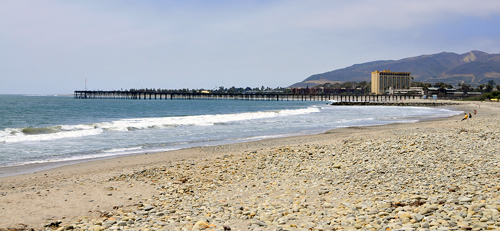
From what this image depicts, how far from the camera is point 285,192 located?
6.83 m

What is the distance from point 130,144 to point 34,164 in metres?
5.45

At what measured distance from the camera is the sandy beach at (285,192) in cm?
493

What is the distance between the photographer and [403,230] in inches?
163

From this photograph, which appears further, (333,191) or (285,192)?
(285,192)

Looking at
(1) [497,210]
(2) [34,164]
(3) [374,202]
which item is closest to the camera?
(1) [497,210]

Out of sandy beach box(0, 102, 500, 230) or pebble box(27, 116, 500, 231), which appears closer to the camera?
pebble box(27, 116, 500, 231)

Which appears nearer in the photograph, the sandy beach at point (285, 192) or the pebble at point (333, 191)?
the pebble at point (333, 191)

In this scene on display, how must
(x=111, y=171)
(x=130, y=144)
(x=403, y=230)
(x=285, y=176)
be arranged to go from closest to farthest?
(x=403, y=230), (x=285, y=176), (x=111, y=171), (x=130, y=144)

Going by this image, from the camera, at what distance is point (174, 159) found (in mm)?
12375

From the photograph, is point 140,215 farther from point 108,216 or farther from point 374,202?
point 374,202

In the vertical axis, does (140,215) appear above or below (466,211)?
below

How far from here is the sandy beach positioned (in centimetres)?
493

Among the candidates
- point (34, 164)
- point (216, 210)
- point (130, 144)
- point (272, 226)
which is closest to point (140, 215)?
point (216, 210)

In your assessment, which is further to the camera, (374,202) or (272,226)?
(374,202)
